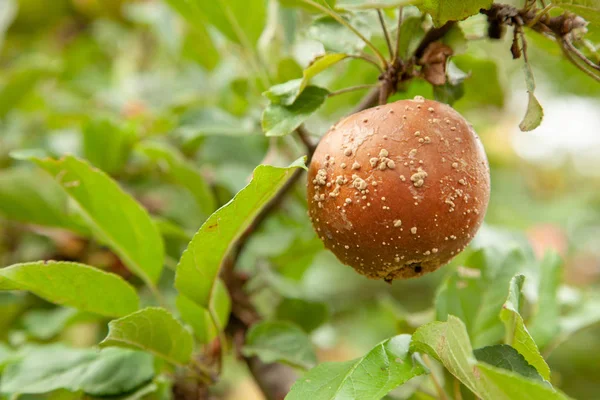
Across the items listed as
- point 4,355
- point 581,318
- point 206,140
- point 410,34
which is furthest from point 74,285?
point 581,318

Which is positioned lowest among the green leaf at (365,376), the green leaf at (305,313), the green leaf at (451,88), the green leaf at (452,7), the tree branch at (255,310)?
the green leaf at (305,313)

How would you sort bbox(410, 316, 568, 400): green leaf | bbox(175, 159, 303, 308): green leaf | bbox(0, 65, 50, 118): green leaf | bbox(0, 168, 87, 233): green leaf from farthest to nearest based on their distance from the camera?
1. bbox(0, 65, 50, 118): green leaf
2. bbox(0, 168, 87, 233): green leaf
3. bbox(175, 159, 303, 308): green leaf
4. bbox(410, 316, 568, 400): green leaf

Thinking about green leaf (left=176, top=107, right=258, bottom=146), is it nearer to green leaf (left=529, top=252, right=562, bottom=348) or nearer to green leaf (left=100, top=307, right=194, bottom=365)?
green leaf (left=100, top=307, right=194, bottom=365)

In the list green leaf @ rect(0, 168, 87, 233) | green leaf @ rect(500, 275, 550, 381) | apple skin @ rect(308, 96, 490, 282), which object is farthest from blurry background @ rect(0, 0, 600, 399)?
green leaf @ rect(500, 275, 550, 381)

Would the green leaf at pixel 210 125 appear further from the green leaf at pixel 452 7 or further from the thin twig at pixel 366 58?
the green leaf at pixel 452 7

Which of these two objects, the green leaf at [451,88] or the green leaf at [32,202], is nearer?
the green leaf at [451,88]

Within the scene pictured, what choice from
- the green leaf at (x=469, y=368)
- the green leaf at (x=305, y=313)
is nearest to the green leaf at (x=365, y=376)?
the green leaf at (x=469, y=368)
